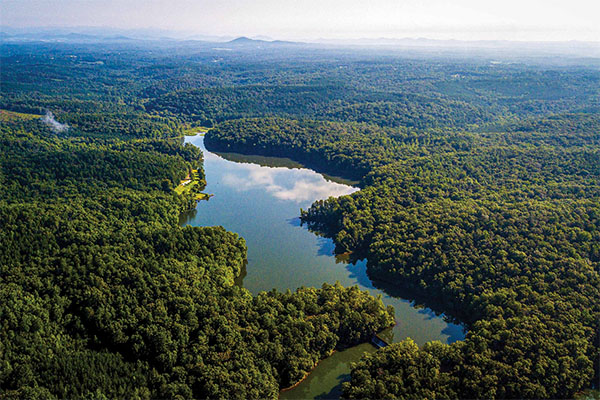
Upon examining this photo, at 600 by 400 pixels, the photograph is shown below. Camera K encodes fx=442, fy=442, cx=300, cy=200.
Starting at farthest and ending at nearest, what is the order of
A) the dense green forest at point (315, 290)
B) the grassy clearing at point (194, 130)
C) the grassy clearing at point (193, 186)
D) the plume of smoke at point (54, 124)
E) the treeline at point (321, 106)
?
the treeline at point (321, 106)
the grassy clearing at point (194, 130)
the plume of smoke at point (54, 124)
the grassy clearing at point (193, 186)
the dense green forest at point (315, 290)

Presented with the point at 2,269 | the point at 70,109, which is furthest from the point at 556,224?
the point at 70,109

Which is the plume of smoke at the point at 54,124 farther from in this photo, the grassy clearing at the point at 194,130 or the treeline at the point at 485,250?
the treeline at the point at 485,250

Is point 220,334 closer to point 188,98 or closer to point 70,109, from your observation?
point 70,109

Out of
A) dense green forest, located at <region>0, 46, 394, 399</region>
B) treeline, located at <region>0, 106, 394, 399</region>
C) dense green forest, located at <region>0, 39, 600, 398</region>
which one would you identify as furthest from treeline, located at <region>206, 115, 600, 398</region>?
dense green forest, located at <region>0, 46, 394, 399</region>

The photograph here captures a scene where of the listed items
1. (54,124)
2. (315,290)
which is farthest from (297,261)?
(54,124)

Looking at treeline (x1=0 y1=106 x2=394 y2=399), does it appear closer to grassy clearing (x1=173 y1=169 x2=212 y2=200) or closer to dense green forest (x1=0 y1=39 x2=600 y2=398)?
dense green forest (x1=0 y1=39 x2=600 y2=398)

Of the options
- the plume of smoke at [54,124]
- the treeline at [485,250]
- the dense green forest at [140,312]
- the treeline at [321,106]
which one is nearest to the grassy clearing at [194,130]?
the treeline at [321,106]
